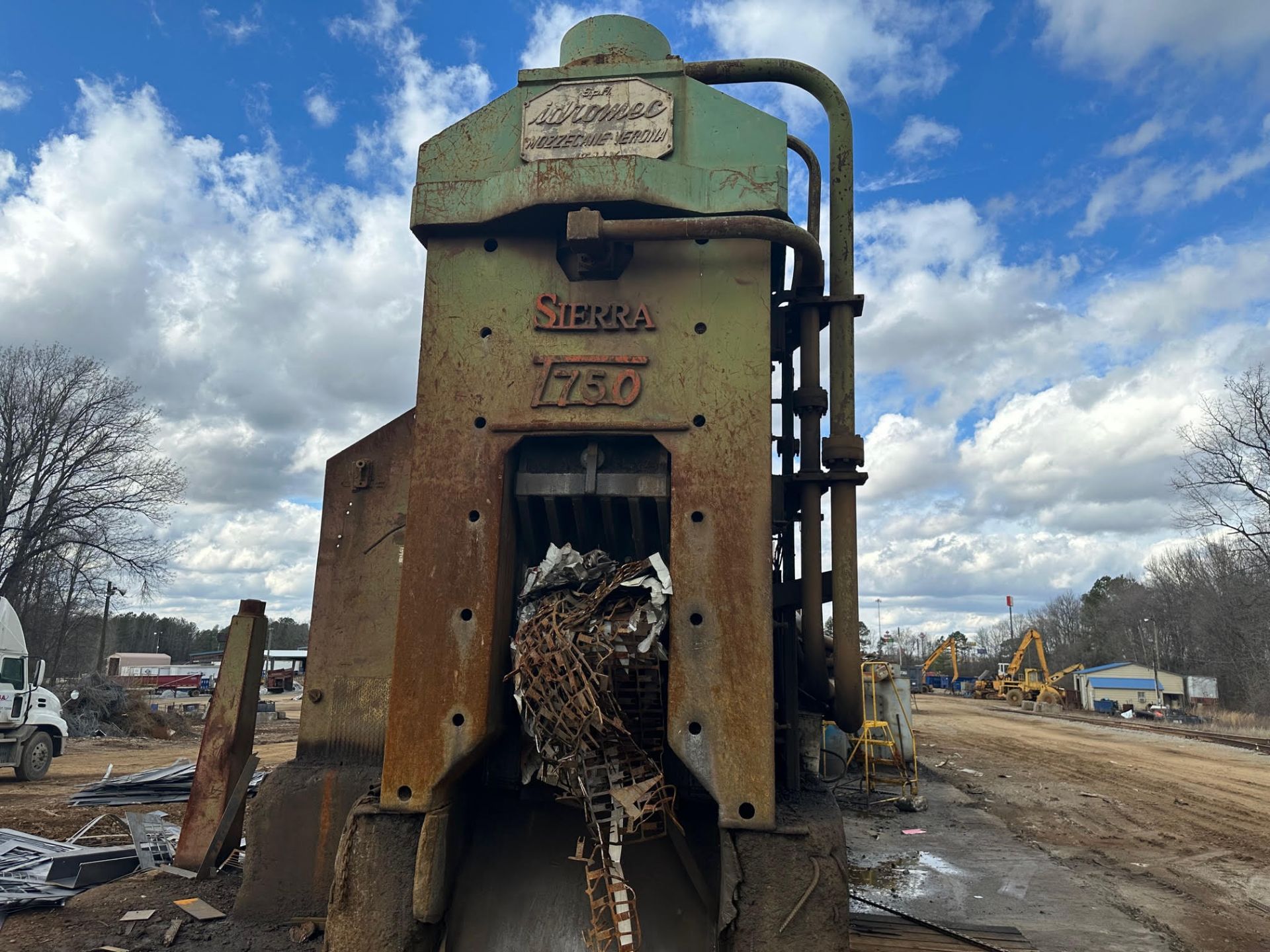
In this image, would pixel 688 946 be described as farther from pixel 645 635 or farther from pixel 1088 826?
pixel 1088 826

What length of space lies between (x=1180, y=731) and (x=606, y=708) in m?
32.1

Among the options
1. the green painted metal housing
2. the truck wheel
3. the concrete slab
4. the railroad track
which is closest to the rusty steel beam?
the green painted metal housing

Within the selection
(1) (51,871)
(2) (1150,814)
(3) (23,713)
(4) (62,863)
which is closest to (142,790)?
(4) (62,863)

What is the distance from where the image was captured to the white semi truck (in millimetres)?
14031

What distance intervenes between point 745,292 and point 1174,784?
1605 cm

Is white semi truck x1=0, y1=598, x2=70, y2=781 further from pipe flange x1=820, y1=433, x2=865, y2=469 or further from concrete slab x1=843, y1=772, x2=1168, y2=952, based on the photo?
pipe flange x1=820, y1=433, x2=865, y2=469

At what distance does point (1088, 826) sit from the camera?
11.0 m

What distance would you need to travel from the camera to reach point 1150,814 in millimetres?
11836

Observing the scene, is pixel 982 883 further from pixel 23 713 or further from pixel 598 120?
pixel 23 713

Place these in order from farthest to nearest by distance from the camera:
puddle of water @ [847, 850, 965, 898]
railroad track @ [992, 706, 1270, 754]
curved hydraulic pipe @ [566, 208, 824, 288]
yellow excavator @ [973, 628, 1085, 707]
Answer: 1. yellow excavator @ [973, 628, 1085, 707]
2. railroad track @ [992, 706, 1270, 754]
3. puddle of water @ [847, 850, 965, 898]
4. curved hydraulic pipe @ [566, 208, 824, 288]

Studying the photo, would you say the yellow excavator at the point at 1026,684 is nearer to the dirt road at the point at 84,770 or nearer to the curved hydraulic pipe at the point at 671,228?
the dirt road at the point at 84,770

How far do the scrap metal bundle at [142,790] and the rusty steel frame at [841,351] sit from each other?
867cm

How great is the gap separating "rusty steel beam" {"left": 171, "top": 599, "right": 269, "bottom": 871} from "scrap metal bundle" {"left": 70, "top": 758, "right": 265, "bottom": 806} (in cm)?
463

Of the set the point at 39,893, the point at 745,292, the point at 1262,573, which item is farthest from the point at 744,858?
the point at 1262,573
